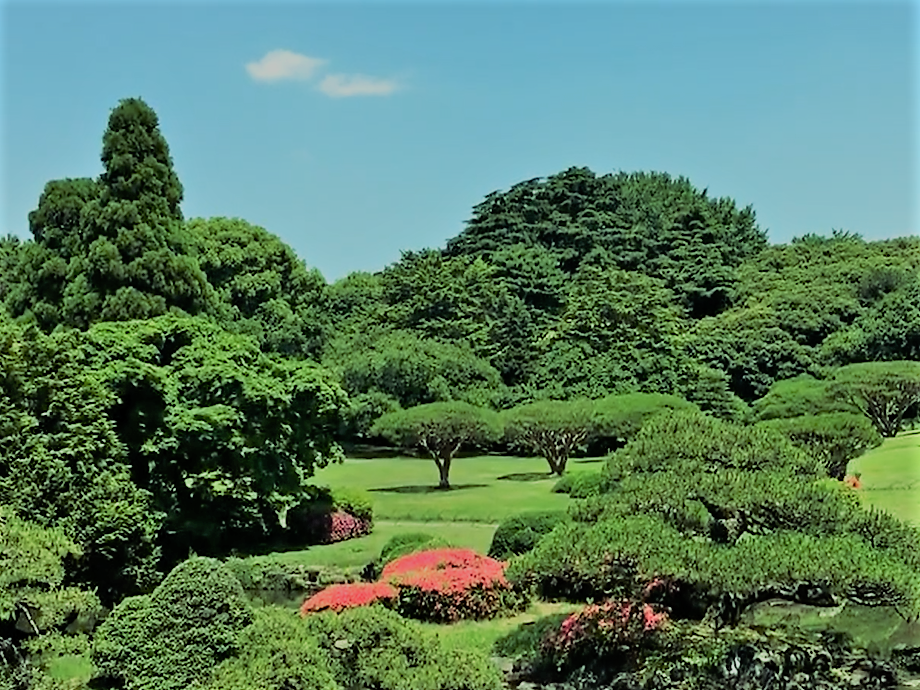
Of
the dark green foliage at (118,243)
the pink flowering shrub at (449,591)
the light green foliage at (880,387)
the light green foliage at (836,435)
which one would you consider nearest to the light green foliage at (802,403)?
the light green foliage at (880,387)

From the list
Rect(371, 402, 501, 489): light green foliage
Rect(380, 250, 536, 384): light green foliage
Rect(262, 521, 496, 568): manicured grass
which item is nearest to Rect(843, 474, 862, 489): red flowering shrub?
Rect(262, 521, 496, 568): manicured grass

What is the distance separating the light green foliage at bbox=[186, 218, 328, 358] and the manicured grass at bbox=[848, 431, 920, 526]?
21.3 meters

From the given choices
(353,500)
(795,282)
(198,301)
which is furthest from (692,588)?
(795,282)

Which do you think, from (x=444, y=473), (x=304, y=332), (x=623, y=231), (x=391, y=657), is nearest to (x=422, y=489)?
(x=444, y=473)

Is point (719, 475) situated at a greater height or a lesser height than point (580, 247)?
lesser

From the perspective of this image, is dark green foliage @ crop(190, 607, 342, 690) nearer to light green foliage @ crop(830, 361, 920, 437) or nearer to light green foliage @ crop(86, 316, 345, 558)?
light green foliage @ crop(86, 316, 345, 558)

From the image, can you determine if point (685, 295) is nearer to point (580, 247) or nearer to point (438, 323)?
point (580, 247)

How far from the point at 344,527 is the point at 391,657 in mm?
15507

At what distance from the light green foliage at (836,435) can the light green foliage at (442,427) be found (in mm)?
9436

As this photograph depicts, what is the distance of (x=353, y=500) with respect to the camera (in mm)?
24797

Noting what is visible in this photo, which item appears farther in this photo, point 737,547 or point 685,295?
point 685,295

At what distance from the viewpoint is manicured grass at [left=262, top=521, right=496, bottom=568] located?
69.5 feet

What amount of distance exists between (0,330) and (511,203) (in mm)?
50018

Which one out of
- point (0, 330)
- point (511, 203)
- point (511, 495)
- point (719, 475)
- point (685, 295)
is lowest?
point (511, 495)
